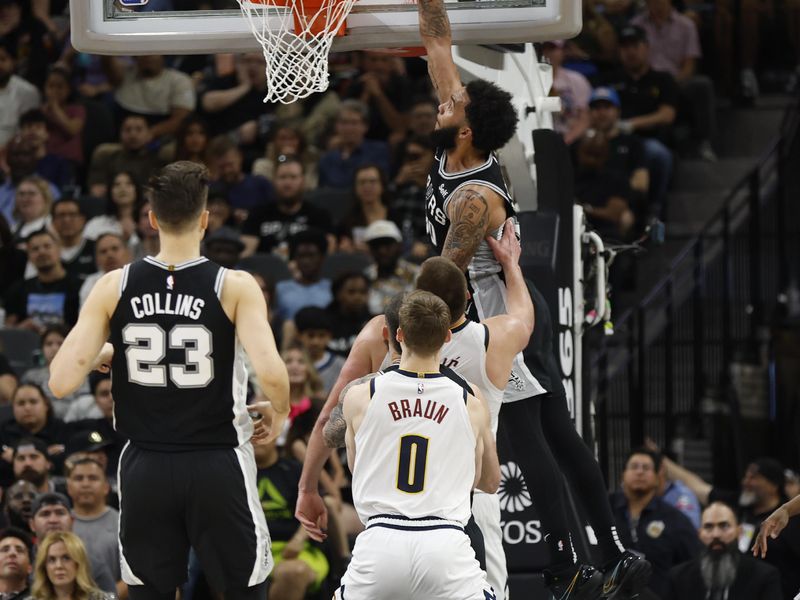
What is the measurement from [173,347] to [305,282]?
270 inches

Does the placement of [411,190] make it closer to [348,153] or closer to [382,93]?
[348,153]

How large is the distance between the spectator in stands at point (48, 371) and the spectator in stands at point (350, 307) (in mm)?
1977

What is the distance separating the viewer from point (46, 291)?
44.9 feet

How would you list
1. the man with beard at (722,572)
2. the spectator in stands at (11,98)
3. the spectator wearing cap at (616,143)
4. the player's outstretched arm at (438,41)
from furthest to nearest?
the spectator in stands at (11,98) < the spectator wearing cap at (616,143) < the man with beard at (722,572) < the player's outstretched arm at (438,41)

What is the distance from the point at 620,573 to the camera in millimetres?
8164

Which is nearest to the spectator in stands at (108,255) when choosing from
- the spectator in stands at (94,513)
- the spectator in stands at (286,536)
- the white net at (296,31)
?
the spectator in stands at (94,513)

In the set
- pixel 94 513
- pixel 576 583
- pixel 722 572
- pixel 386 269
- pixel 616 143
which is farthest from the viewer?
pixel 616 143

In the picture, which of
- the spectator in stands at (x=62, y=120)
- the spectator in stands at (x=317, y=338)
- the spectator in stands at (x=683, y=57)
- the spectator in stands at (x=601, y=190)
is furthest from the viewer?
the spectator in stands at (x=683, y=57)

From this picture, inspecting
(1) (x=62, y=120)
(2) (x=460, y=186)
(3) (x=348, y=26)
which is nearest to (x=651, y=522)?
(2) (x=460, y=186)

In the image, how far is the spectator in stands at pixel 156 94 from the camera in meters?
16.0

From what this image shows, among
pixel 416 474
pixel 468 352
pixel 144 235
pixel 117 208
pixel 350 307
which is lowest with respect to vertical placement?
pixel 416 474

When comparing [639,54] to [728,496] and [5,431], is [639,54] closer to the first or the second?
[728,496]

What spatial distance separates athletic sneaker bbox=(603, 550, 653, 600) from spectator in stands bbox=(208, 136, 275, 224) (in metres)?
7.36

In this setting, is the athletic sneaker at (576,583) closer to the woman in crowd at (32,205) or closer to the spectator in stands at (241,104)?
the woman in crowd at (32,205)
